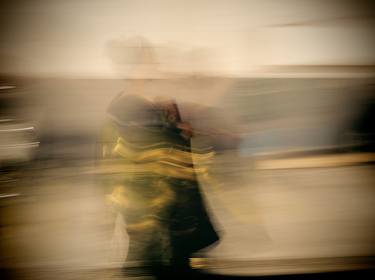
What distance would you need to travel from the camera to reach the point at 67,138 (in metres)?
3.19

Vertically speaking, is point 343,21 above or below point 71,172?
above

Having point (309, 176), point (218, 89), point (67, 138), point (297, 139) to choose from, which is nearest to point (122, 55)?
point (218, 89)

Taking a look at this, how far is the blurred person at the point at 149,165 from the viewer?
1343mm

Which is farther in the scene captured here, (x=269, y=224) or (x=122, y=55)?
(x=269, y=224)

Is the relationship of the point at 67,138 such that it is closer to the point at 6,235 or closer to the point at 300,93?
the point at 6,235

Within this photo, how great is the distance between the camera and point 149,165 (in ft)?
4.44

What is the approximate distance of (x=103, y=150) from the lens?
1.40 metres

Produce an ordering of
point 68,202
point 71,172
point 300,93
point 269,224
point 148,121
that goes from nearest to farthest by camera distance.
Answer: point 148,121 → point 269,224 → point 68,202 → point 300,93 → point 71,172

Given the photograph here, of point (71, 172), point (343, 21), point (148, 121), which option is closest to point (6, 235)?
point (71, 172)

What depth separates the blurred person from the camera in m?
1.34

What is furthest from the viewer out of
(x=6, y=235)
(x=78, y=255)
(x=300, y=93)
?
(x=300, y=93)

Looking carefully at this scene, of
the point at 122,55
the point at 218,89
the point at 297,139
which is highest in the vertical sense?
the point at 122,55

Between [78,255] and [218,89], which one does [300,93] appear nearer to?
[218,89]

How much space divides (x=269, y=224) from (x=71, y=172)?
2028 millimetres
